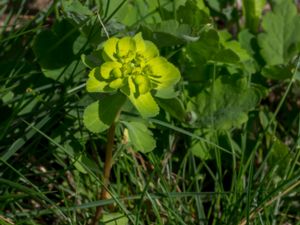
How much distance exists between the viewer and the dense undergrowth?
1617mm

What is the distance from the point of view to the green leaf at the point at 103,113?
1434 millimetres

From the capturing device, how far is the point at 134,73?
4.53 ft

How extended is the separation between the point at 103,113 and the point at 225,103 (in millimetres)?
548

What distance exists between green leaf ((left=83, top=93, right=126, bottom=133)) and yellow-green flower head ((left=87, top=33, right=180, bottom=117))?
0.05m

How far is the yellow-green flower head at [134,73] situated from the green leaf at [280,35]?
0.70m

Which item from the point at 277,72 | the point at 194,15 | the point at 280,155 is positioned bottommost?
the point at 280,155

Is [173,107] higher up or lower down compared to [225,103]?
higher up

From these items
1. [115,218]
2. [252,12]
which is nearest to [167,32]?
[115,218]

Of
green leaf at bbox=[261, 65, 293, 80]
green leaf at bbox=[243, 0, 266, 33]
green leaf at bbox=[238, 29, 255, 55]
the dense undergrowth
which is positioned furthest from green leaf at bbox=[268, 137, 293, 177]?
green leaf at bbox=[243, 0, 266, 33]

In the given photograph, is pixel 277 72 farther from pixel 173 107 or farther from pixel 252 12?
pixel 173 107

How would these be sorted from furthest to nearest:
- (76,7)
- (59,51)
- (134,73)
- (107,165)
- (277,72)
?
(277,72) < (59,51) < (76,7) < (107,165) < (134,73)

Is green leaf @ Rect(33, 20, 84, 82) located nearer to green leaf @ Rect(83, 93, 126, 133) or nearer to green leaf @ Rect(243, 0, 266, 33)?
green leaf @ Rect(83, 93, 126, 133)

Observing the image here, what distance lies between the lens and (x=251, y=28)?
2.15m

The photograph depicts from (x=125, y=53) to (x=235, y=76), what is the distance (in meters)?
0.57
